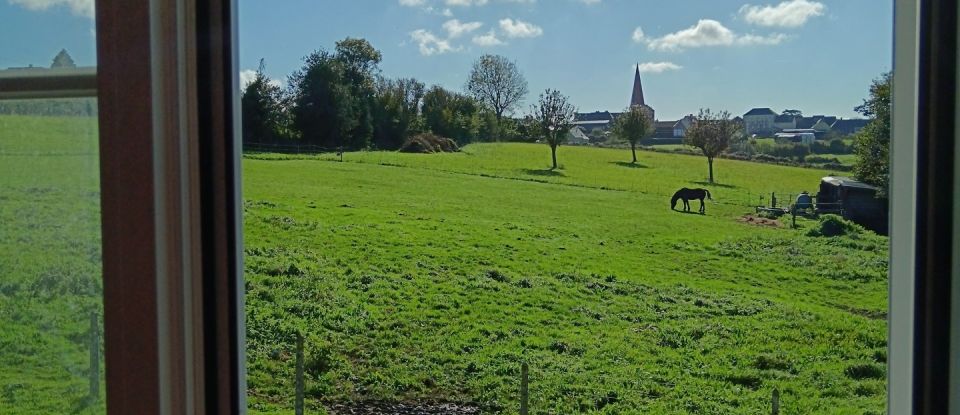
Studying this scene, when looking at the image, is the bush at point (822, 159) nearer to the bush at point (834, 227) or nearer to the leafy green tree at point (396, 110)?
the bush at point (834, 227)

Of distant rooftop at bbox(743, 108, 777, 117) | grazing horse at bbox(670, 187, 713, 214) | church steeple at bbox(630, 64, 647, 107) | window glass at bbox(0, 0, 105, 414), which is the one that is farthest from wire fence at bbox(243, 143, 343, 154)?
window glass at bbox(0, 0, 105, 414)

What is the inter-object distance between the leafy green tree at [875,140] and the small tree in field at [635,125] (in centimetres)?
49

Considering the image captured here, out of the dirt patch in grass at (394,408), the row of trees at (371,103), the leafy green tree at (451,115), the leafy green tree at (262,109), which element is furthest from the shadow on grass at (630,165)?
the leafy green tree at (262,109)

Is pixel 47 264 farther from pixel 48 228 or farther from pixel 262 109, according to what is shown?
pixel 262 109

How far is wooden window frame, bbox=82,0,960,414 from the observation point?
0.55 metres

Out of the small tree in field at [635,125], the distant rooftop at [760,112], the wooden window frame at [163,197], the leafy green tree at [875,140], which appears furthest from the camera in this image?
the small tree in field at [635,125]

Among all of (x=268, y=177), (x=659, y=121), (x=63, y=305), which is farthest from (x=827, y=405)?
(x=63, y=305)

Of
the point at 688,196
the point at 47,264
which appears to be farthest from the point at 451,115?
the point at 47,264

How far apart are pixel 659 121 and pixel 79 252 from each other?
1616 millimetres

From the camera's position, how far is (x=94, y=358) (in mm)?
585

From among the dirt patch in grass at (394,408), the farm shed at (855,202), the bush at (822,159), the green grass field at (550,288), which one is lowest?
the dirt patch in grass at (394,408)

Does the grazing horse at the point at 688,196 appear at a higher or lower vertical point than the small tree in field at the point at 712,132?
lower

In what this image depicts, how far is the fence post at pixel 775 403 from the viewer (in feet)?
6.34

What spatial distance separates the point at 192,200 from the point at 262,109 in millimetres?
1586
